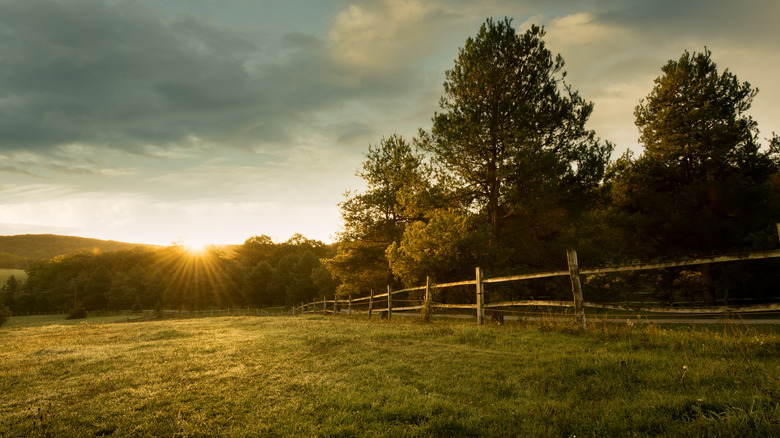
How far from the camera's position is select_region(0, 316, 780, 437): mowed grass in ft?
11.5

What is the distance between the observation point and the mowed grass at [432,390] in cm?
352

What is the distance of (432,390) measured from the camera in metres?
4.70

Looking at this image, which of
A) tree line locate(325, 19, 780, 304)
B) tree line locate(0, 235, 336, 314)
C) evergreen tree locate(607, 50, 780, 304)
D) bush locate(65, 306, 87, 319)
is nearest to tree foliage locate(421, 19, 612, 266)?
tree line locate(325, 19, 780, 304)

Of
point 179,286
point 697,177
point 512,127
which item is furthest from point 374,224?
point 179,286

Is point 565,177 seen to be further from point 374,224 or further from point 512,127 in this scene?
point 374,224

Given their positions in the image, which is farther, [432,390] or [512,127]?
[512,127]

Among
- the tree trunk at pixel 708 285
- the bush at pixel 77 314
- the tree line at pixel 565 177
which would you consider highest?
the tree line at pixel 565 177

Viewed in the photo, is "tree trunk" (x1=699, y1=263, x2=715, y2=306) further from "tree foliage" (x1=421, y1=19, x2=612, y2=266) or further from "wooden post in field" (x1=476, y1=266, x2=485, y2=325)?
"wooden post in field" (x1=476, y1=266, x2=485, y2=325)

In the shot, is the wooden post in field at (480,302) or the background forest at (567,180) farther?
the background forest at (567,180)

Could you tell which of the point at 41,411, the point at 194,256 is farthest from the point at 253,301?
the point at 41,411

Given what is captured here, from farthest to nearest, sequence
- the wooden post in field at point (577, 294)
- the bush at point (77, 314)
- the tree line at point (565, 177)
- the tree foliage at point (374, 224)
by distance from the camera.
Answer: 1. the bush at point (77, 314)
2. the tree foliage at point (374, 224)
3. the tree line at point (565, 177)
4. the wooden post in field at point (577, 294)

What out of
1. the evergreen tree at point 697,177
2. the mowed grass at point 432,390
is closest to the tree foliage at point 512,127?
the evergreen tree at point 697,177

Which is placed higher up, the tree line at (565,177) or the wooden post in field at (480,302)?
the tree line at (565,177)

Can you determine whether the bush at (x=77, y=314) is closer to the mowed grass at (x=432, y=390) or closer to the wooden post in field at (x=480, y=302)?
the mowed grass at (x=432, y=390)
